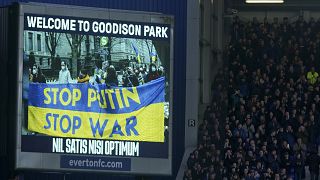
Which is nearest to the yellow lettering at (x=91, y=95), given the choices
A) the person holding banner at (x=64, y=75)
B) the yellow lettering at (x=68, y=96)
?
the yellow lettering at (x=68, y=96)

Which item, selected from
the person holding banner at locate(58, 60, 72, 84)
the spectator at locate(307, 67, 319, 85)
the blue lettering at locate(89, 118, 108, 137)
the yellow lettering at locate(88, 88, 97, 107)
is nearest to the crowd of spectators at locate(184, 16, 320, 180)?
the spectator at locate(307, 67, 319, 85)

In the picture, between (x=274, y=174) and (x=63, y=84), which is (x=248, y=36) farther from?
(x=63, y=84)

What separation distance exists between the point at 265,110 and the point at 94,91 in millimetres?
10683

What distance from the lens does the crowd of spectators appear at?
116ft

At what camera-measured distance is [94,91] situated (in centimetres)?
2945

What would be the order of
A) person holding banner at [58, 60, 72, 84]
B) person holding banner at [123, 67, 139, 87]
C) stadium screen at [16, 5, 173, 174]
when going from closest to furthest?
1. stadium screen at [16, 5, 173, 174]
2. person holding banner at [58, 60, 72, 84]
3. person holding banner at [123, 67, 139, 87]

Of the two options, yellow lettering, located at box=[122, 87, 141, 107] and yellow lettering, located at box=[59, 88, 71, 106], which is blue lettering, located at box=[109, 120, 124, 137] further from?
yellow lettering, located at box=[59, 88, 71, 106]

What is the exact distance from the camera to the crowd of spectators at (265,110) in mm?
35219

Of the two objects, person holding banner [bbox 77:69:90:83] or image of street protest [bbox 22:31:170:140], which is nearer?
image of street protest [bbox 22:31:170:140]

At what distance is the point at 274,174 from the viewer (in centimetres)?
3500

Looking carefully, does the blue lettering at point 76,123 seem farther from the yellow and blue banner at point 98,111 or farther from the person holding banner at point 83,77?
the person holding banner at point 83,77

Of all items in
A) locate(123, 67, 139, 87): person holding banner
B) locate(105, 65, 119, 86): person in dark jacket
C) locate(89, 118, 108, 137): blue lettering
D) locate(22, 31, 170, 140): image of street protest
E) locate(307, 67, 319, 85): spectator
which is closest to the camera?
locate(22, 31, 170, 140): image of street protest

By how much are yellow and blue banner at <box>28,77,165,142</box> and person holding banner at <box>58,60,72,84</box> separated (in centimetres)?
11

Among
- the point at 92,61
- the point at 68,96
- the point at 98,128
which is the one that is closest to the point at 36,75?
the point at 68,96
